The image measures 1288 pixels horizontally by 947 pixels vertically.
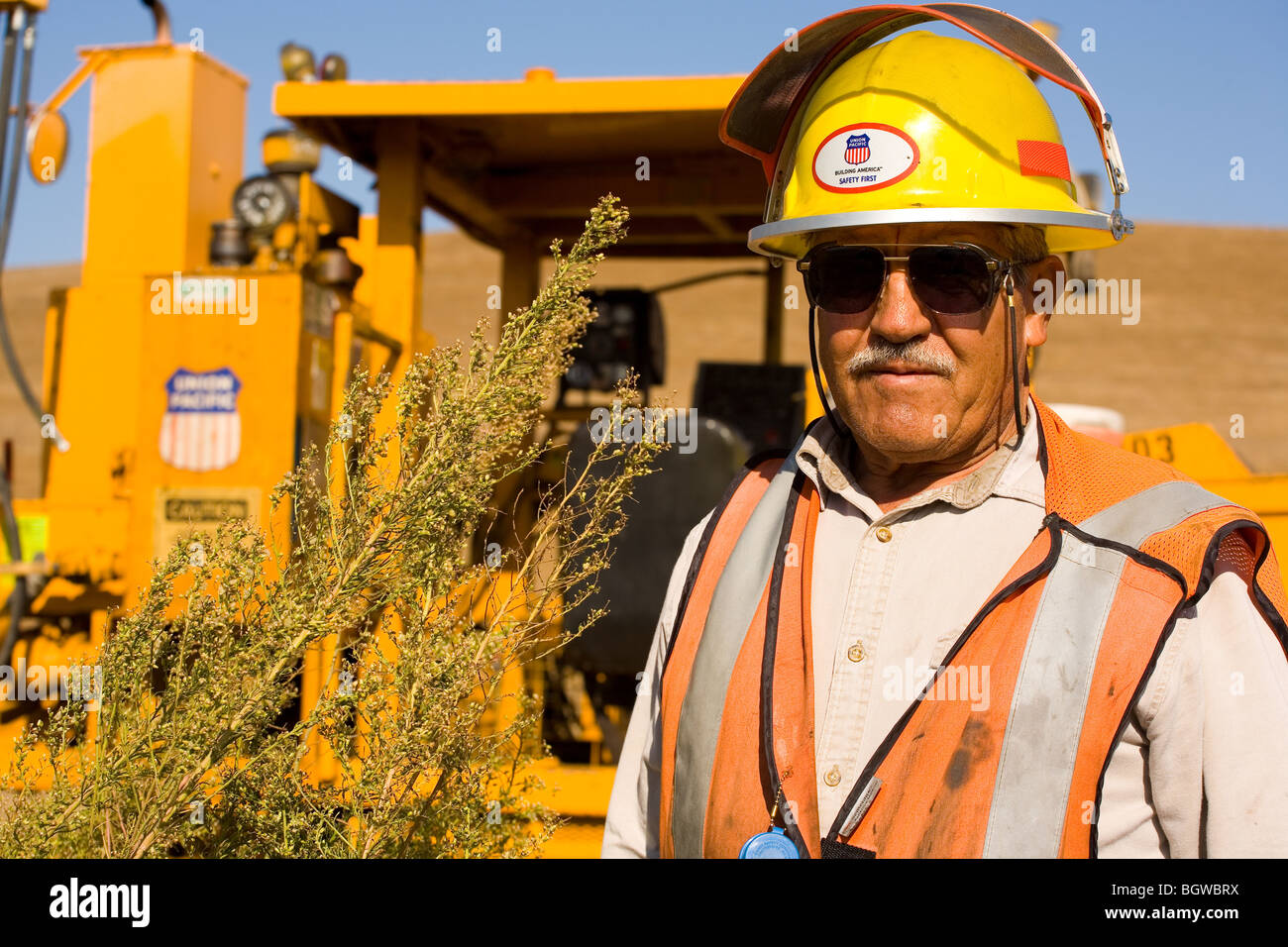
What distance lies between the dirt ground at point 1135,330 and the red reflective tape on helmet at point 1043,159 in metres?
30.9

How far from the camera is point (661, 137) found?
16.9ft

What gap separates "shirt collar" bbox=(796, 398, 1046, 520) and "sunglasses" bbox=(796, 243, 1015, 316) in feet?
0.77

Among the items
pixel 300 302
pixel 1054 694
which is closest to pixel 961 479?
pixel 1054 694

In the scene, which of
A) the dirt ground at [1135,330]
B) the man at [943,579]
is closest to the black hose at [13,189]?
the man at [943,579]

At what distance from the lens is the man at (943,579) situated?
158 cm

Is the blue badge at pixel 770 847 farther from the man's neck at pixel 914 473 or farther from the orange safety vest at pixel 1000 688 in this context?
the man's neck at pixel 914 473

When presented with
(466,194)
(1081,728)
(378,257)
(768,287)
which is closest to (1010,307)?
(1081,728)

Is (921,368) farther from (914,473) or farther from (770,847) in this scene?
(770,847)

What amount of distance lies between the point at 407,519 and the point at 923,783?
0.79 meters

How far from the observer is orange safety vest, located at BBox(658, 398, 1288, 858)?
5.18 feet

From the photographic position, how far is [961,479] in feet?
6.27

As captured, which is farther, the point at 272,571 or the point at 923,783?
the point at 272,571

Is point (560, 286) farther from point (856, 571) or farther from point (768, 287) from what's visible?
point (768, 287)
